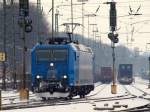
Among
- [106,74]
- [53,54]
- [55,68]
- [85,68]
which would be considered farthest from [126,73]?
[55,68]

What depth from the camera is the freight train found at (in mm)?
41969

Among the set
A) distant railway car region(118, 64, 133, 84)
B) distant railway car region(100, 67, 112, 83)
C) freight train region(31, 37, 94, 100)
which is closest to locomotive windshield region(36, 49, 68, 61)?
freight train region(31, 37, 94, 100)

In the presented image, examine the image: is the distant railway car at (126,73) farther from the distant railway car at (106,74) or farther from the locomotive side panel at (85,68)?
the locomotive side panel at (85,68)

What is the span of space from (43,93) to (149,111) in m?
15.0

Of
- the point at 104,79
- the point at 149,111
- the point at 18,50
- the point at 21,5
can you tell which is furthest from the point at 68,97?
the point at 104,79

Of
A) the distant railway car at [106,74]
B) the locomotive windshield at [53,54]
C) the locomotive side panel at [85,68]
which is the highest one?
the locomotive windshield at [53,54]

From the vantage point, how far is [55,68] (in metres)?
43.0

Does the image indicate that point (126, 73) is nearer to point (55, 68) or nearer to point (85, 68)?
point (85, 68)

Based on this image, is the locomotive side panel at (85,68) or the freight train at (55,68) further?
the locomotive side panel at (85,68)

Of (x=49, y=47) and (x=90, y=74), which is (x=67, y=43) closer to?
(x=49, y=47)

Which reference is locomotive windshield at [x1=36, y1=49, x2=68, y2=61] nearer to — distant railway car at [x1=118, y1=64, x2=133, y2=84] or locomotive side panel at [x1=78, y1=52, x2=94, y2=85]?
locomotive side panel at [x1=78, y1=52, x2=94, y2=85]

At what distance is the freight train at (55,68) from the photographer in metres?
42.0

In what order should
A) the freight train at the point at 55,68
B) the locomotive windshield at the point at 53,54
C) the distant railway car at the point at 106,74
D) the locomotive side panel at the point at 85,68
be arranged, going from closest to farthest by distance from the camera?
the freight train at the point at 55,68, the locomotive windshield at the point at 53,54, the locomotive side panel at the point at 85,68, the distant railway car at the point at 106,74

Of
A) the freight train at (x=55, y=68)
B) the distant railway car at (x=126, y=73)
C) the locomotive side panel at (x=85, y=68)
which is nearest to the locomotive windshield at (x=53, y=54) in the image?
the freight train at (x=55, y=68)
